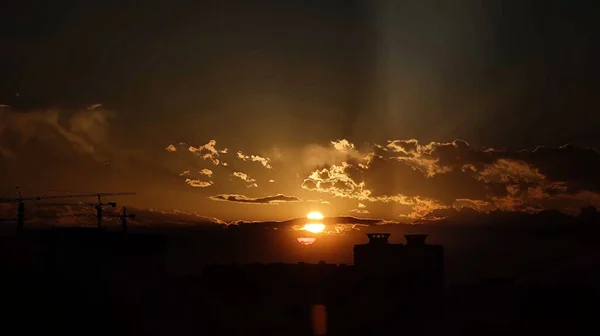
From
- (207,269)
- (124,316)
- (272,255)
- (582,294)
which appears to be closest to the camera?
(124,316)

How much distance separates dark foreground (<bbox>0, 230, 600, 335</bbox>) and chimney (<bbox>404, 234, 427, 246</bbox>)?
Answer: 4359 mm

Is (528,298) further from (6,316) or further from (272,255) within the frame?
(272,255)

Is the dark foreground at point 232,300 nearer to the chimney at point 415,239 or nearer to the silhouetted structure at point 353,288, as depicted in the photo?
the silhouetted structure at point 353,288

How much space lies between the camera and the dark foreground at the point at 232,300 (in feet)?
194

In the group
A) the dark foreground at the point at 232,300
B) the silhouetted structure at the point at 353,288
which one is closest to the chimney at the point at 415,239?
the silhouetted structure at the point at 353,288

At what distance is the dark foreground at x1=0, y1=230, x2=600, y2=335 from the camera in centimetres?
5916

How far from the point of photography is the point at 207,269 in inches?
A: 3120

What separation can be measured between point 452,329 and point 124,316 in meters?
30.5

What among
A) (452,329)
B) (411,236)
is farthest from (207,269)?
(452,329)

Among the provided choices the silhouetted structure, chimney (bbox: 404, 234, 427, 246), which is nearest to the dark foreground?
the silhouetted structure

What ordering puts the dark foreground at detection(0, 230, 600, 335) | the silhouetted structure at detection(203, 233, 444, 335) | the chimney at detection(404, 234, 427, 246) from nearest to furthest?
1. the dark foreground at detection(0, 230, 600, 335)
2. the silhouetted structure at detection(203, 233, 444, 335)
3. the chimney at detection(404, 234, 427, 246)

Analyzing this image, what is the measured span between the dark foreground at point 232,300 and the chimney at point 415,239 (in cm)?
436

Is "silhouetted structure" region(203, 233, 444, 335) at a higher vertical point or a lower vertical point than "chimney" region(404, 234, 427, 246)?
lower

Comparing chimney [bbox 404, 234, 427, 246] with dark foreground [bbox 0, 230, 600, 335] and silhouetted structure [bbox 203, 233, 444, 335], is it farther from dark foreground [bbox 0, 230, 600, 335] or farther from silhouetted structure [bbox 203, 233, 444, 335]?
dark foreground [bbox 0, 230, 600, 335]
